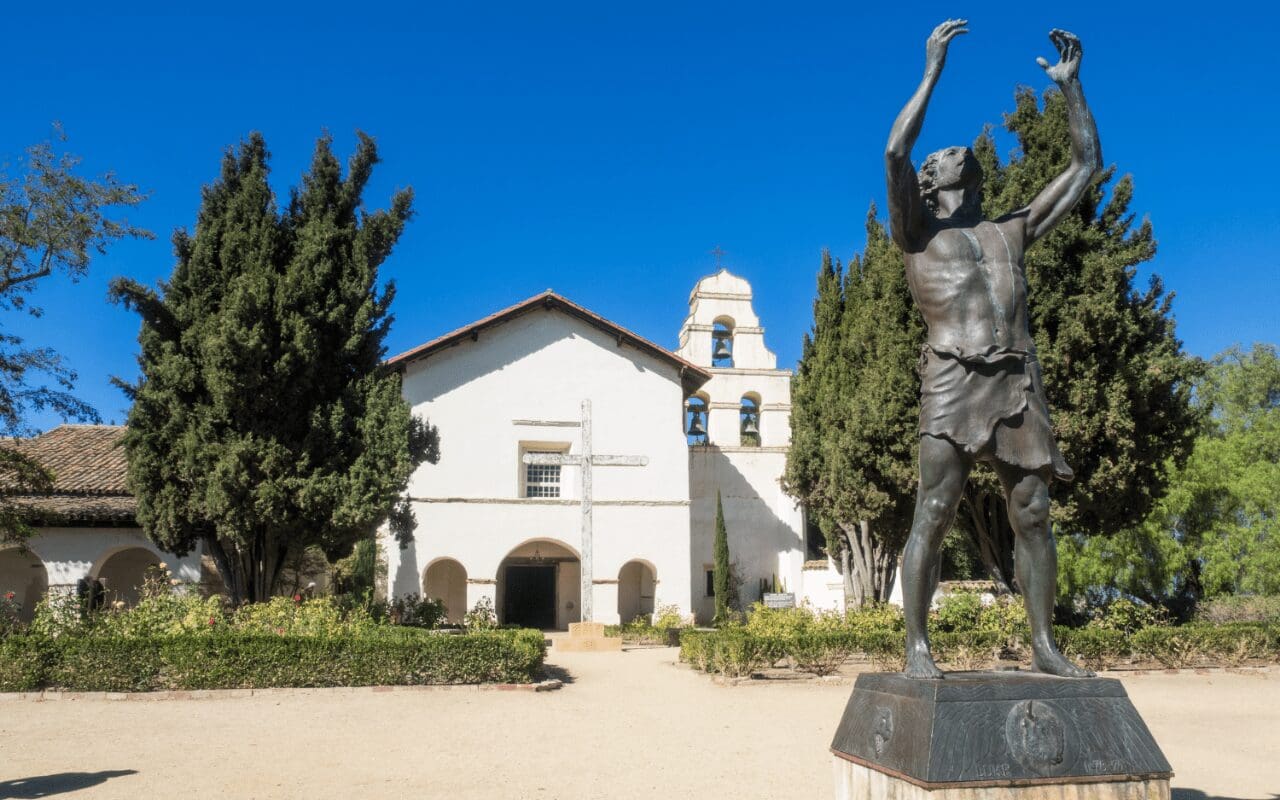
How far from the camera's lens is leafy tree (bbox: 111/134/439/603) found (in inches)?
585

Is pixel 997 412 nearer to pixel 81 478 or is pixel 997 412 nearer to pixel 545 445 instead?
pixel 81 478

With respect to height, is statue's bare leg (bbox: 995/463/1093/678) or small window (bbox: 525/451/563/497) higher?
small window (bbox: 525/451/563/497)

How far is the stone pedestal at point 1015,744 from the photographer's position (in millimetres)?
3420

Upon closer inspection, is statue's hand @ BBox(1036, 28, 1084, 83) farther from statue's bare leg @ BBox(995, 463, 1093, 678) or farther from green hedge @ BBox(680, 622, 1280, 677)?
green hedge @ BBox(680, 622, 1280, 677)

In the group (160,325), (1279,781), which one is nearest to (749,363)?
(160,325)

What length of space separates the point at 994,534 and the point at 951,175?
13.3 metres

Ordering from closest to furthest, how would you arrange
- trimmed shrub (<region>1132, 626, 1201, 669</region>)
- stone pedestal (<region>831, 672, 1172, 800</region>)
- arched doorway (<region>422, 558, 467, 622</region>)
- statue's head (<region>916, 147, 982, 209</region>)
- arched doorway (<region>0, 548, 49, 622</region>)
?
1. stone pedestal (<region>831, 672, 1172, 800</region>)
2. statue's head (<region>916, 147, 982, 209</region>)
3. trimmed shrub (<region>1132, 626, 1201, 669</region>)
4. arched doorway (<region>0, 548, 49, 622</region>)
5. arched doorway (<region>422, 558, 467, 622</region>)

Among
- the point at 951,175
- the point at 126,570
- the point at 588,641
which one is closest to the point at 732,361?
the point at 588,641

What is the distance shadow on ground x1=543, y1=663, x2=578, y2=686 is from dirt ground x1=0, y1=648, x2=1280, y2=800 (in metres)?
1.12

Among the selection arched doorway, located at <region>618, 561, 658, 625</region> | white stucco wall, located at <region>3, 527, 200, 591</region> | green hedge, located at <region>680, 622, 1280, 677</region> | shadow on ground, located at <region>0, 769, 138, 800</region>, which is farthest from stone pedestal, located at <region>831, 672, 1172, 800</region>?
arched doorway, located at <region>618, 561, 658, 625</region>

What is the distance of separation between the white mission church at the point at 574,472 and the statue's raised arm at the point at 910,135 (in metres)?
19.6

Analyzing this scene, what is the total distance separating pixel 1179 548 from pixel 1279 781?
20.3 m

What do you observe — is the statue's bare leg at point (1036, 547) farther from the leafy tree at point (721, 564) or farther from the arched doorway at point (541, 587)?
the arched doorway at point (541, 587)

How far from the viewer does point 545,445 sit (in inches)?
1011
